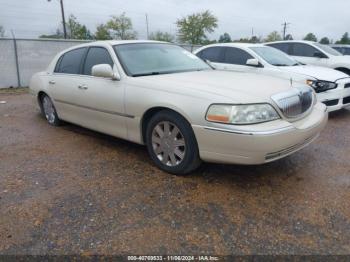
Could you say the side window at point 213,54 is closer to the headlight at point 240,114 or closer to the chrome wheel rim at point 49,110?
the chrome wheel rim at point 49,110

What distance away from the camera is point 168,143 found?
11.3 ft

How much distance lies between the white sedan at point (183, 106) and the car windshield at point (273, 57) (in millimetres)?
2666

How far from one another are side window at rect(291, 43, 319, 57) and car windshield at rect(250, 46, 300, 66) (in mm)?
2246

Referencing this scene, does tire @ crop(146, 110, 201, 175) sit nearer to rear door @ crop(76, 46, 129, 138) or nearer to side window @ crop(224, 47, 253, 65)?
rear door @ crop(76, 46, 129, 138)

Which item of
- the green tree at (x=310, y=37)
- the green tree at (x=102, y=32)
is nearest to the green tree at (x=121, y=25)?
the green tree at (x=102, y=32)

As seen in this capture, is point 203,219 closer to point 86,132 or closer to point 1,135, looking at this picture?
point 86,132

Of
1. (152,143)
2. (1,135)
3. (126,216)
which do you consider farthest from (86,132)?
(126,216)

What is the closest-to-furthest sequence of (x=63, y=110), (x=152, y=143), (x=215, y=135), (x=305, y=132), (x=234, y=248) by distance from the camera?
(x=234, y=248) → (x=215, y=135) → (x=305, y=132) → (x=152, y=143) → (x=63, y=110)

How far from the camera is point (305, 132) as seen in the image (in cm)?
316

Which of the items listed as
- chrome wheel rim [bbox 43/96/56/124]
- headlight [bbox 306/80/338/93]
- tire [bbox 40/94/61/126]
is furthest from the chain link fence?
headlight [bbox 306/80/338/93]

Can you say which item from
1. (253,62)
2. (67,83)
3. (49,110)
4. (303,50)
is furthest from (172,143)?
(303,50)

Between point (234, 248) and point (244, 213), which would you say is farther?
point (244, 213)

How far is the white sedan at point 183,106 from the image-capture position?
2.92m

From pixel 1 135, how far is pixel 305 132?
4744 mm
